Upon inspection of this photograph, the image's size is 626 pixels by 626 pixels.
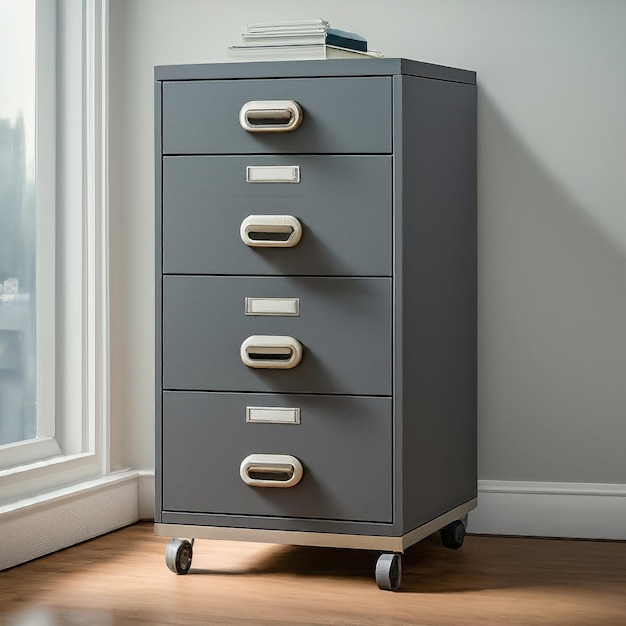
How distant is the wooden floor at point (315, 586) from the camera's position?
4.97ft

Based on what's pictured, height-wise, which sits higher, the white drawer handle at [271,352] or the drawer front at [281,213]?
the drawer front at [281,213]

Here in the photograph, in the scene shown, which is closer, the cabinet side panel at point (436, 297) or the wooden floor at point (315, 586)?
the wooden floor at point (315, 586)

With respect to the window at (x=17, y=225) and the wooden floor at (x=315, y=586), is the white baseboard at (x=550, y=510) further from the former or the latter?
the window at (x=17, y=225)

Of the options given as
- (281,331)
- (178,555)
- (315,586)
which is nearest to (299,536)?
(315,586)

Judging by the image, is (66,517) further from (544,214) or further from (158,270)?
(544,214)

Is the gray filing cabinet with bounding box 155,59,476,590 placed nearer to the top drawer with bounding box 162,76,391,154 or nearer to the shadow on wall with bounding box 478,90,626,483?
the top drawer with bounding box 162,76,391,154

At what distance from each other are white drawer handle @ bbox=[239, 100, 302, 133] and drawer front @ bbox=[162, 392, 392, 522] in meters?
0.45

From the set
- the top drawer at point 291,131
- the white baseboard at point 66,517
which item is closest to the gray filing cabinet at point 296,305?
the top drawer at point 291,131

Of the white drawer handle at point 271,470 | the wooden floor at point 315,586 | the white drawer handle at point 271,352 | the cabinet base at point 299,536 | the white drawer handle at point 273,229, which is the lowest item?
the wooden floor at point 315,586

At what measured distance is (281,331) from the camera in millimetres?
1688

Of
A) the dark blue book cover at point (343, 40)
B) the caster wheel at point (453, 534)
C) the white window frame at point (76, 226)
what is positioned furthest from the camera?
the white window frame at point (76, 226)

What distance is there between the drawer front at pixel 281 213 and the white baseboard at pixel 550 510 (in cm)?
66

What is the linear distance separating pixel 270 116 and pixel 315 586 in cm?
80

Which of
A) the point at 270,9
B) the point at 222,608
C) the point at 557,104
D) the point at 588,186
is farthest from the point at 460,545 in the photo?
the point at 270,9
